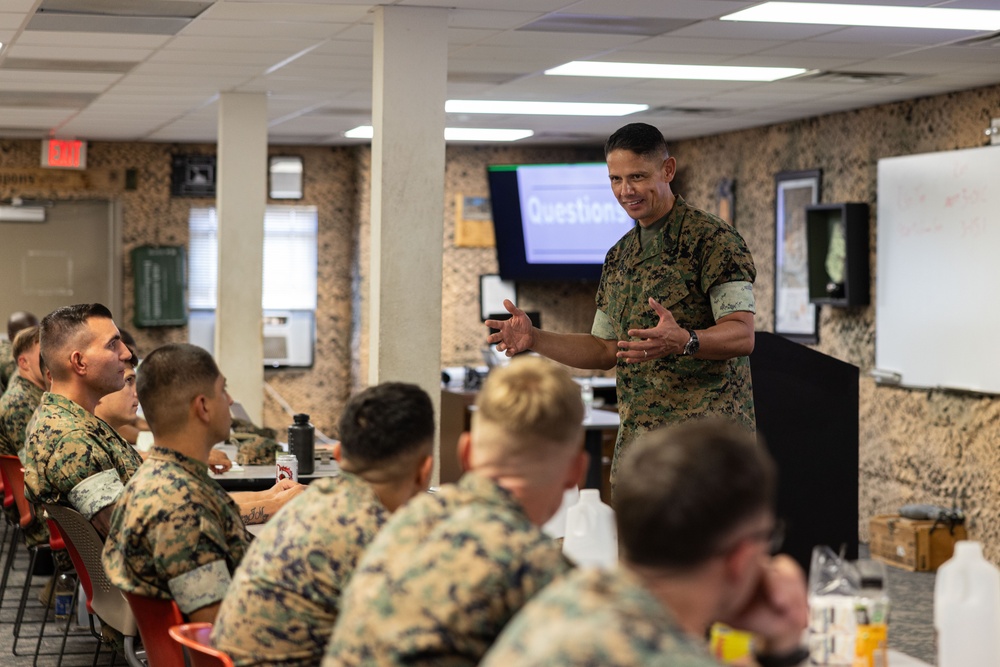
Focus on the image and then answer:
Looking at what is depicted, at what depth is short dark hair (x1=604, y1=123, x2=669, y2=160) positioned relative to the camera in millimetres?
3404

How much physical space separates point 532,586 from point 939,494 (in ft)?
21.2

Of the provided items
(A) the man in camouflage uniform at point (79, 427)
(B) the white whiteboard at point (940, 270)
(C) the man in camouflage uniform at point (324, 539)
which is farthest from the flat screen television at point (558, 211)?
(C) the man in camouflage uniform at point (324, 539)

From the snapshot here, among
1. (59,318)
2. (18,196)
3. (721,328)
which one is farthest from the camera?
(18,196)

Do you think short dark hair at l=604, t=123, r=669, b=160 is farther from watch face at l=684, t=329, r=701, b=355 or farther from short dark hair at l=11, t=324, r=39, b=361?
short dark hair at l=11, t=324, r=39, b=361

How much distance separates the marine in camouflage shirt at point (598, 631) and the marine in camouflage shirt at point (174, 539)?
1.57m

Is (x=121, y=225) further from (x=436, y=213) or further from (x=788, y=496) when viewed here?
(x=788, y=496)

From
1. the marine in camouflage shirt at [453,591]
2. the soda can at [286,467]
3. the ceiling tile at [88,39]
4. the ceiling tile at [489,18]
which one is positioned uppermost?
the ceiling tile at [88,39]

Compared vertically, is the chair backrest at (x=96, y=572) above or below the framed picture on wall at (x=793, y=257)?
below

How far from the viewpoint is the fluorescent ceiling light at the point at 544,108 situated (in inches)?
327

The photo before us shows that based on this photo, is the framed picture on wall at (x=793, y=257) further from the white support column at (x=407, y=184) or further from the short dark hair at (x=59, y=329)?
the short dark hair at (x=59, y=329)

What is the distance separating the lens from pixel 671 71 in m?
6.86

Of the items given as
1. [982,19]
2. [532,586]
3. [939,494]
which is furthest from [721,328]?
[939,494]

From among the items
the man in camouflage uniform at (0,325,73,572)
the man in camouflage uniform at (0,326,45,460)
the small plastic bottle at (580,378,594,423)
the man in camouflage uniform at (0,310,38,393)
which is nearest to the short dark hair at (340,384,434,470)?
the man in camouflage uniform at (0,325,73,572)

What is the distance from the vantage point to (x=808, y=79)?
710 cm
